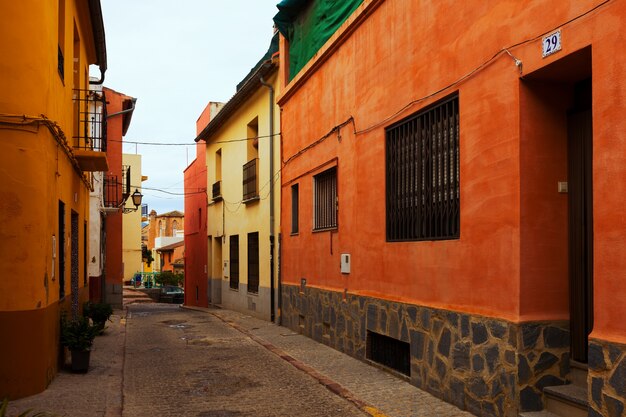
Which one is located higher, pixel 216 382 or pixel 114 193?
pixel 114 193

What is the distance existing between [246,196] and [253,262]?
2.00 meters

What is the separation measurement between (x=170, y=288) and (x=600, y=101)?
123ft

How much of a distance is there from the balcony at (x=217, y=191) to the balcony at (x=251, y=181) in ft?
11.8

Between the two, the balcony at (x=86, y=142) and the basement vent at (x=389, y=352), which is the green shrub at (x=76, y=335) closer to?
the balcony at (x=86, y=142)

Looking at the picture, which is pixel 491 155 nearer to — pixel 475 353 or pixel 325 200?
pixel 475 353

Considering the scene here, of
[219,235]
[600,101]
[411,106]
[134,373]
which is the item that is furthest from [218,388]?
[219,235]

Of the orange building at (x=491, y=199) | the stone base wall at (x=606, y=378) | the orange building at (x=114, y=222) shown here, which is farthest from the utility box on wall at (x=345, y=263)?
the orange building at (x=114, y=222)

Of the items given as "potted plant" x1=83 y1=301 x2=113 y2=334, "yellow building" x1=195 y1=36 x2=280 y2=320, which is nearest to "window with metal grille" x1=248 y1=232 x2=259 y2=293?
"yellow building" x1=195 y1=36 x2=280 y2=320

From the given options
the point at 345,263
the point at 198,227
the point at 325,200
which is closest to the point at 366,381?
the point at 345,263

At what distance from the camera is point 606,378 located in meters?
4.62

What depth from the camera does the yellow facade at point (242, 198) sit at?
16266 millimetres

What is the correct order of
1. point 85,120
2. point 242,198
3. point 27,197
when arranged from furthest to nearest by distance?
point 242,198
point 85,120
point 27,197

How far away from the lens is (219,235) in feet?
73.5

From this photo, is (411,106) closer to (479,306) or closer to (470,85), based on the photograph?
(470,85)
